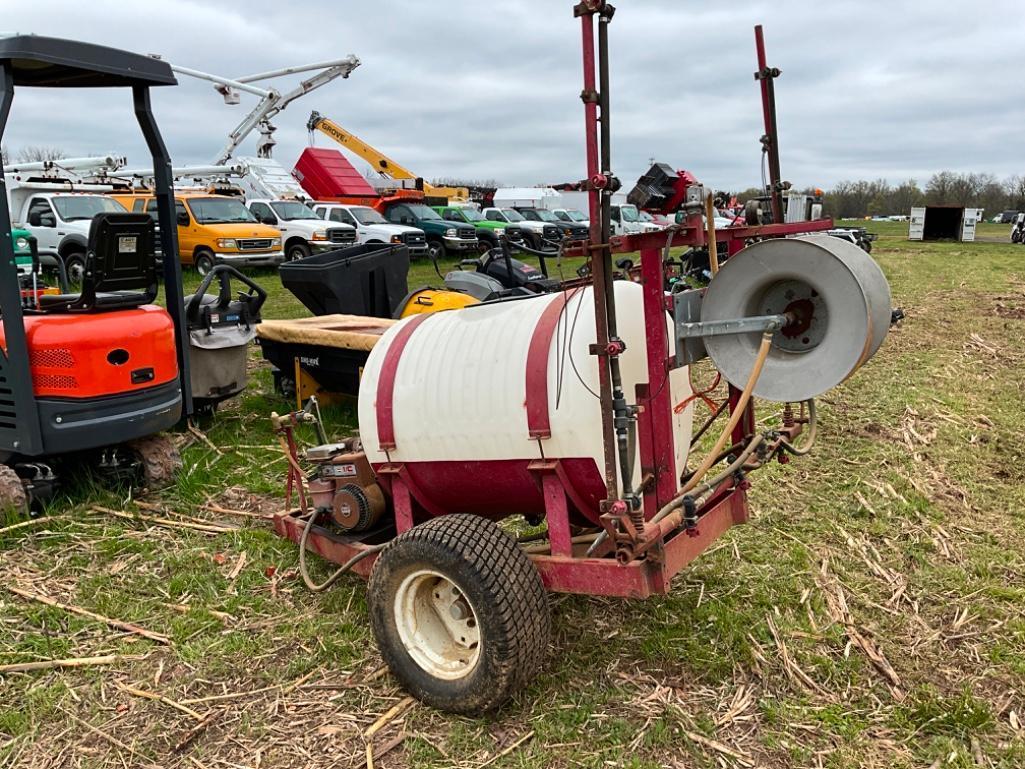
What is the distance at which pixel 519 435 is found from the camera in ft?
10.6

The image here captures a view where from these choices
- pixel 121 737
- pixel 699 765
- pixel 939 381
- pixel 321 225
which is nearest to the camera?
pixel 699 765

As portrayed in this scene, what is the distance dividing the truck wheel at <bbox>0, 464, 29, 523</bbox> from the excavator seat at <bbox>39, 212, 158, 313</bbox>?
0.95 meters

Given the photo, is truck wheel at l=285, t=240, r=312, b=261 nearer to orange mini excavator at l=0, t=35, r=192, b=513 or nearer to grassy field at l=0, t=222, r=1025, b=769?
orange mini excavator at l=0, t=35, r=192, b=513

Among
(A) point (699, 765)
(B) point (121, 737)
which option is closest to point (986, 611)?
(A) point (699, 765)

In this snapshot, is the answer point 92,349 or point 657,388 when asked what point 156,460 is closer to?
point 92,349

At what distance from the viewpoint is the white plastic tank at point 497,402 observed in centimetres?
310

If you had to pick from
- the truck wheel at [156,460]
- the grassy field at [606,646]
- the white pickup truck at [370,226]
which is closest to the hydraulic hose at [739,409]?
the grassy field at [606,646]

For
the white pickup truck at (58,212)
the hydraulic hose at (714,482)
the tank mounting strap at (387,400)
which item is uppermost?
the white pickup truck at (58,212)

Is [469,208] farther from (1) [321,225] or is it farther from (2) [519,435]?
(2) [519,435]

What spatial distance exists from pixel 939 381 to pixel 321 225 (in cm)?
1528

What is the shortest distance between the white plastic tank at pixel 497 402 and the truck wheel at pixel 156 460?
207cm

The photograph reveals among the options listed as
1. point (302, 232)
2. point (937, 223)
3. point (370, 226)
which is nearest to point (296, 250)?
point (302, 232)

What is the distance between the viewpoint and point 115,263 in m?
4.72

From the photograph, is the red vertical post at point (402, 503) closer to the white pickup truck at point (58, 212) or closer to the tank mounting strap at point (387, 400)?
the tank mounting strap at point (387, 400)
